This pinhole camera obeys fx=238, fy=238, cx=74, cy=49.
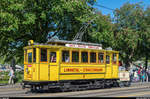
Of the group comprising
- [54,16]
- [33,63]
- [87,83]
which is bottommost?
[87,83]

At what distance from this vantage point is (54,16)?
2288 centimetres

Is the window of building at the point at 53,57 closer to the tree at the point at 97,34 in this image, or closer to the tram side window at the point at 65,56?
the tram side window at the point at 65,56

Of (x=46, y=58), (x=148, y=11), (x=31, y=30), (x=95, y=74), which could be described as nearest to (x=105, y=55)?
(x=95, y=74)

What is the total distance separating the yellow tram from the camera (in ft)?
45.8

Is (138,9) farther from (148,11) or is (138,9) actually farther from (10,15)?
(10,15)

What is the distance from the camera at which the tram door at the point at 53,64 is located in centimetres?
1420

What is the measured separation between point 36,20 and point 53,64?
10.1 metres

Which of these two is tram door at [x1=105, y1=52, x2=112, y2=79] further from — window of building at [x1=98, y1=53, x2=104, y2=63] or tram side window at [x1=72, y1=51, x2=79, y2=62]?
tram side window at [x1=72, y1=51, x2=79, y2=62]

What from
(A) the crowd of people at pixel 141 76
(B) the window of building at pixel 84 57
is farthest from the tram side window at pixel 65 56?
(A) the crowd of people at pixel 141 76

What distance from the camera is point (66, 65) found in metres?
14.7

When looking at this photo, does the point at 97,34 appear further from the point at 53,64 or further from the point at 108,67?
the point at 53,64

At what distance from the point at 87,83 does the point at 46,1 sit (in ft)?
32.0

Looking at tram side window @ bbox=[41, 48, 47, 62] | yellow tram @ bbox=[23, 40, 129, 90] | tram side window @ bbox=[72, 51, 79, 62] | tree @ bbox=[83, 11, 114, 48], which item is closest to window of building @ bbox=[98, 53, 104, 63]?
yellow tram @ bbox=[23, 40, 129, 90]

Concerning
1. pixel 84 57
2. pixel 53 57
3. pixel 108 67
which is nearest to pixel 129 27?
pixel 108 67
